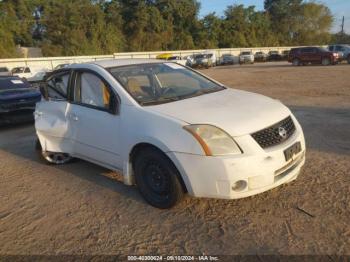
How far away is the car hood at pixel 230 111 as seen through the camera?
3.42 meters

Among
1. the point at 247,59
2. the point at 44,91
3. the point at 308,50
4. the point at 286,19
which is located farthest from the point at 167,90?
the point at 286,19

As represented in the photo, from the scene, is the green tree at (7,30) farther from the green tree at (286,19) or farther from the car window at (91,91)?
the green tree at (286,19)

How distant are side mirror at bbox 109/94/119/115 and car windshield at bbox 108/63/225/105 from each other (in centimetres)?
19

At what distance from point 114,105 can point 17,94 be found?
20.1 ft

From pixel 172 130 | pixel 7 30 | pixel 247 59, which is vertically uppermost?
pixel 7 30

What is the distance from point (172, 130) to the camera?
11.4ft

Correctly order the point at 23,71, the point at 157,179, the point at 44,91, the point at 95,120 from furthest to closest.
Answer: the point at 23,71, the point at 44,91, the point at 95,120, the point at 157,179

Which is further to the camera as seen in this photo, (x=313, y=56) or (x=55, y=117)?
(x=313, y=56)

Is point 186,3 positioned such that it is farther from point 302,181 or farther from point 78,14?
point 302,181

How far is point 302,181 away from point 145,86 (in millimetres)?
2306

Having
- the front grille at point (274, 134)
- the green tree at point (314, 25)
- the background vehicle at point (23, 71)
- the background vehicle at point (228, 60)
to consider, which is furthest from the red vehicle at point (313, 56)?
the green tree at point (314, 25)

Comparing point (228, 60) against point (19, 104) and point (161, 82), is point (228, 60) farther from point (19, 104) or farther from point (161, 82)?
point (161, 82)

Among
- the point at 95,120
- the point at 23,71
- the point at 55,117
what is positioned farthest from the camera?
the point at 23,71

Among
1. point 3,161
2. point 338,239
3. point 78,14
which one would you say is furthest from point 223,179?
point 78,14
